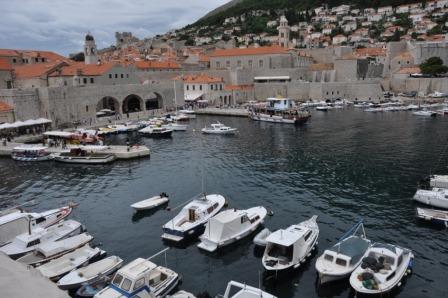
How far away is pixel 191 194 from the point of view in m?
21.7

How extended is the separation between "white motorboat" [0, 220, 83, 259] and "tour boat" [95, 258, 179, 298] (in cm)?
520

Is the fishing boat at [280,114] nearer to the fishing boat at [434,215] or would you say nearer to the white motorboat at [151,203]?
the white motorboat at [151,203]

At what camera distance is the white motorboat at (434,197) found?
18.6 metres

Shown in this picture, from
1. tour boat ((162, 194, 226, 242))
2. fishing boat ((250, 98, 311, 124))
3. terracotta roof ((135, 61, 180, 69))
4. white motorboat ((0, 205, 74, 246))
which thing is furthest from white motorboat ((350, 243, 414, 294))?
terracotta roof ((135, 61, 180, 69))

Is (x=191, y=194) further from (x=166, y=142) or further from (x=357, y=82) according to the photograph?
(x=357, y=82)

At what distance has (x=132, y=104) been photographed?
5731cm

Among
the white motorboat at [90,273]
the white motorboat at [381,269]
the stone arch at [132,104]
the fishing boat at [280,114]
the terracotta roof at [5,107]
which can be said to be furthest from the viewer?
the stone arch at [132,104]

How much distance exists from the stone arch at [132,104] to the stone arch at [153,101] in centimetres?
131

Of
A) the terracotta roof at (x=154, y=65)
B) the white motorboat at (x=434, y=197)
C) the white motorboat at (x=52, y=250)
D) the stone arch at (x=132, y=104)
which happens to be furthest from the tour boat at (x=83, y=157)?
the terracotta roof at (x=154, y=65)

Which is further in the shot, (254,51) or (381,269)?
(254,51)

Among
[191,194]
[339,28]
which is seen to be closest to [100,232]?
[191,194]

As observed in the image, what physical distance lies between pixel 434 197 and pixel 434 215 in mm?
1997

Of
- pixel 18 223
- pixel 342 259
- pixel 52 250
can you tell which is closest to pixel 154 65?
pixel 18 223

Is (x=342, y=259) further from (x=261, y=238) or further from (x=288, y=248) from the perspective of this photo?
(x=261, y=238)
